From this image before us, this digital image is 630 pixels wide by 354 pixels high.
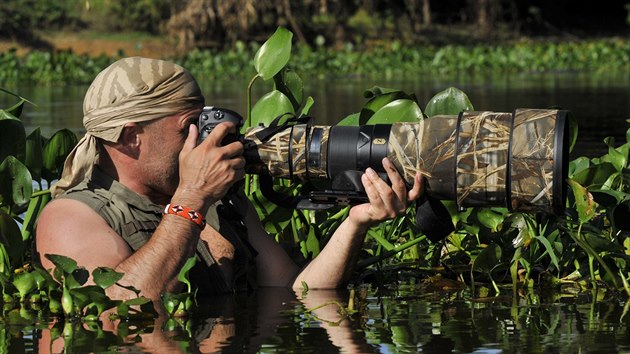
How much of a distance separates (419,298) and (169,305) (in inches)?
36.0

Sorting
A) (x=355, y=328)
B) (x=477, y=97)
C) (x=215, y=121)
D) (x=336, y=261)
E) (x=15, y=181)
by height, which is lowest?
(x=477, y=97)

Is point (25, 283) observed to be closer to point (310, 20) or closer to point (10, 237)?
point (10, 237)

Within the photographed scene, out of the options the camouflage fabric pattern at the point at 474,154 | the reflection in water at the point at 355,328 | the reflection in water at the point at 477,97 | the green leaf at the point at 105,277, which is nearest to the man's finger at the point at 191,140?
the camouflage fabric pattern at the point at 474,154

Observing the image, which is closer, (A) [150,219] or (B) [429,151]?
(B) [429,151]

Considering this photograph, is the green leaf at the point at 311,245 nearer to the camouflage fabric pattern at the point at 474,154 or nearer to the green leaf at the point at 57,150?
the green leaf at the point at 57,150

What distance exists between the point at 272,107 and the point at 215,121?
1.30m

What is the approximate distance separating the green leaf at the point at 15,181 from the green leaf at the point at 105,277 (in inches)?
35.9

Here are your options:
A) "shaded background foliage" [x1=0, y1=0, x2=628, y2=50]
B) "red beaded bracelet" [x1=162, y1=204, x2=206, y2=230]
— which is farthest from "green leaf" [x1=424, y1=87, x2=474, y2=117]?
Answer: "shaded background foliage" [x1=0, y1=0, x2=628, y2=50]

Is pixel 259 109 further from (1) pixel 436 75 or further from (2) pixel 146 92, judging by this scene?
(1) pixel 436 75

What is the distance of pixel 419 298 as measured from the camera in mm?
4301

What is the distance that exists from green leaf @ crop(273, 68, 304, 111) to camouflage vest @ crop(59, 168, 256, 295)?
2.97ft

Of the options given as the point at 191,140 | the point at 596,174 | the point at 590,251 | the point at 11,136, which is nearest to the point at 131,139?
the point at 191,140

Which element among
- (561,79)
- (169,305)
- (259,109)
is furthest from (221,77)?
(169,305)

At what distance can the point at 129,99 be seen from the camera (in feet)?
12.3
